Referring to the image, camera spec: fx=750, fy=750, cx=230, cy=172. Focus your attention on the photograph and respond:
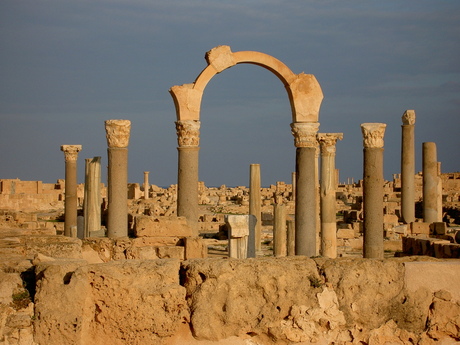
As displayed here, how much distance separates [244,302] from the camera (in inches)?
245

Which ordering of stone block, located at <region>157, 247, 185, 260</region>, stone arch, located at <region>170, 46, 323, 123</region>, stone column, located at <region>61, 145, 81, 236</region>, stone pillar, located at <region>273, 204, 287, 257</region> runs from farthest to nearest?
stone column, located at <region>61, 145, 81, 236</region>
stone pillar, located at <region>273, 204, 287, 257</region>
stone arch, located at <region>170, 46, 323, 123</region>
stone block, located at <region>157, 247, 185, 260</region>

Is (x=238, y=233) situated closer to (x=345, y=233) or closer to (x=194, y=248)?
(x=194, y=248)

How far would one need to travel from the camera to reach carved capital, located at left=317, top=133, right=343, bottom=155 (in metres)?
20.3

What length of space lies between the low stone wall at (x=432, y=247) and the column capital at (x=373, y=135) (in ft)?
A: 6.71

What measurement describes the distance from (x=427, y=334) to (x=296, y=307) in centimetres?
114

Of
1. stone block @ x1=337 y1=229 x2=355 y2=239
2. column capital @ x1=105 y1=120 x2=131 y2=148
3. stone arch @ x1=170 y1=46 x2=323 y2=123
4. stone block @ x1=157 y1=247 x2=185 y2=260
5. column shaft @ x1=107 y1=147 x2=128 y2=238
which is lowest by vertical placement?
stone block @ x1=337 y1=229 x2=355 y2=239

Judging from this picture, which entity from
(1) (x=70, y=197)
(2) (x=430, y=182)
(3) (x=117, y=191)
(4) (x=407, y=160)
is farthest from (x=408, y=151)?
(3) (x=117, y=191)

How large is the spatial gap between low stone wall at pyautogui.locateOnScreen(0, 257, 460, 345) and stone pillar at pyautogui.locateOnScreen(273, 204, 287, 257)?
12.8 m

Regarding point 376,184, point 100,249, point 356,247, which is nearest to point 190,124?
point 376,184

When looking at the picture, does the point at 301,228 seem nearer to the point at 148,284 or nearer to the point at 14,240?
the point at 14,240

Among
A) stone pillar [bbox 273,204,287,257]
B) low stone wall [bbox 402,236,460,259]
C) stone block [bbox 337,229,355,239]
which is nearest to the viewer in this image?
low stone wall [bbox 402,236,460,259]

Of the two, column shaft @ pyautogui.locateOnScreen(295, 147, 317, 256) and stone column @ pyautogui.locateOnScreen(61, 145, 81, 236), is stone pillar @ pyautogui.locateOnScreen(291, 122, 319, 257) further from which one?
stone column @ pyautogui.locateOnScreen(61, 145, 81, 236)

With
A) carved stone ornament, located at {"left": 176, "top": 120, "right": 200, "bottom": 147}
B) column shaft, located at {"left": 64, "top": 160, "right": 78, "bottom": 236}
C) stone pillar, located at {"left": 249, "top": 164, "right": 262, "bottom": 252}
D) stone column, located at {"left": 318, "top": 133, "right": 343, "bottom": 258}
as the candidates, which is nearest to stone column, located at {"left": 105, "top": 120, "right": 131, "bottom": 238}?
carved stone ornament, located at {"left": 176, "top": 120, "right": 200, "bottom": 147}

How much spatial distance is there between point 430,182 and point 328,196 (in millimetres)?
5628
